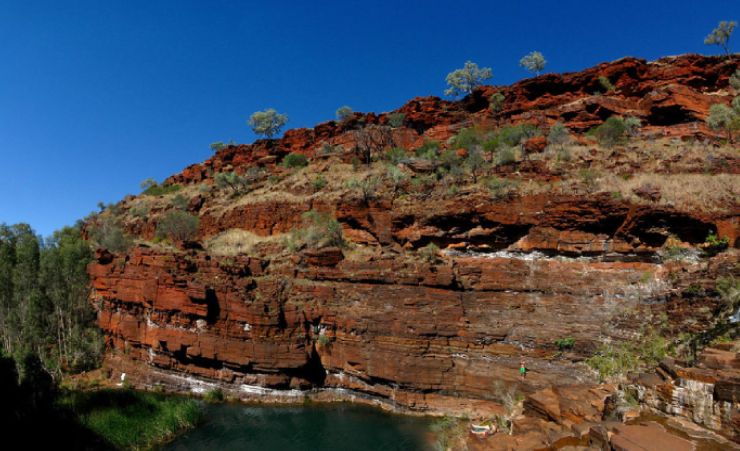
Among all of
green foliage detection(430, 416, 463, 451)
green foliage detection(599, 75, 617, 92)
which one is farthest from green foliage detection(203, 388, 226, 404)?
green foliage detection(599, 75, 617, 92)

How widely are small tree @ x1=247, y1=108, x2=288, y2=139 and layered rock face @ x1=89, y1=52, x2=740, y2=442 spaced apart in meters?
28.4

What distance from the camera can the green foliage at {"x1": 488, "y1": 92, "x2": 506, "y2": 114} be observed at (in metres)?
37.9

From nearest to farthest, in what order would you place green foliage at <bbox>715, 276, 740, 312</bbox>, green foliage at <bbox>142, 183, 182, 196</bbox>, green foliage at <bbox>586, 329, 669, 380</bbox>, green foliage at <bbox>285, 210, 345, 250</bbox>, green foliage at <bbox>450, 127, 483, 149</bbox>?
green foliage at <bbox>715, 276, 740, 312</bbox> < green foliage at <bbox>586, 329, 669, 380</bbox> < green foliage at <bbox>285, 210, 345, 250</bbox> < green foliage at <bbox>450, 127, 483, 149</bbox> < green foliage at <bbox>142, 183, 182, 196</bbox>

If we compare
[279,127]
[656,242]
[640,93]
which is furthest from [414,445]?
[279,127]

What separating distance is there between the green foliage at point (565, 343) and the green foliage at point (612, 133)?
54.2 ft

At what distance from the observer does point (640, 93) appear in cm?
3194

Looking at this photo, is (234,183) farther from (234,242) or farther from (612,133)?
(612,133)

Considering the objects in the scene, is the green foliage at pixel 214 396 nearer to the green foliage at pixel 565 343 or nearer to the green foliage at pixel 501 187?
the green foliage at pixel 565 343

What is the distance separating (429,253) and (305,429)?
9.82 m

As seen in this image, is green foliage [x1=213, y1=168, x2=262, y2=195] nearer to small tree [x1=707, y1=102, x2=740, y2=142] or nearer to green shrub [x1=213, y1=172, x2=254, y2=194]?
green shrub [x1=213, y1=172, x2=254, y2=194]

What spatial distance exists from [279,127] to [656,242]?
1776 inches

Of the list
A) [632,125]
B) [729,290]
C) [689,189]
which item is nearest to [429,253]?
[729,290]

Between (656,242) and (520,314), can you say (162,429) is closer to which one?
(520,314)

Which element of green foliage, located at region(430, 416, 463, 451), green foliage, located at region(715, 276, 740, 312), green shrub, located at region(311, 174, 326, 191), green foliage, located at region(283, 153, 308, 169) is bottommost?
green foliage, located at region(430, 416, 463, 451)
